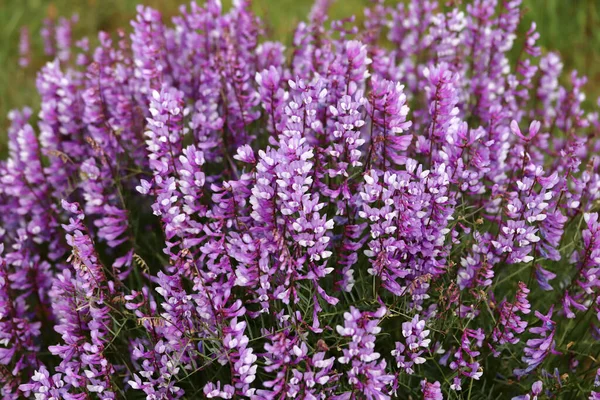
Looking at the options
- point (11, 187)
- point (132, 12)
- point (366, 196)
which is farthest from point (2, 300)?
point (132, 12)

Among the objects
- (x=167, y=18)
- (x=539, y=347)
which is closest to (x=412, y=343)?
(x=539, y=347)

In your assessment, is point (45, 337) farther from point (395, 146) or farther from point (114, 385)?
point (395, 146)

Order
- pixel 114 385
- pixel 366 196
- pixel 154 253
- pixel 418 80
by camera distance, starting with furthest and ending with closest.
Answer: pixel 418 80 < pixel 154 253 < pixel 114 385 < pixel 366 196

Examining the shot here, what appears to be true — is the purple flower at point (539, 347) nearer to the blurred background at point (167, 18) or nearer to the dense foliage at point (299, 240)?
the dense foliage at point (299, 240)

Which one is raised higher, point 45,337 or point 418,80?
point 418,80

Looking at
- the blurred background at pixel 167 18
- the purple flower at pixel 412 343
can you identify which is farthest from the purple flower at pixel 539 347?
the blurred background at pixel 167 18
